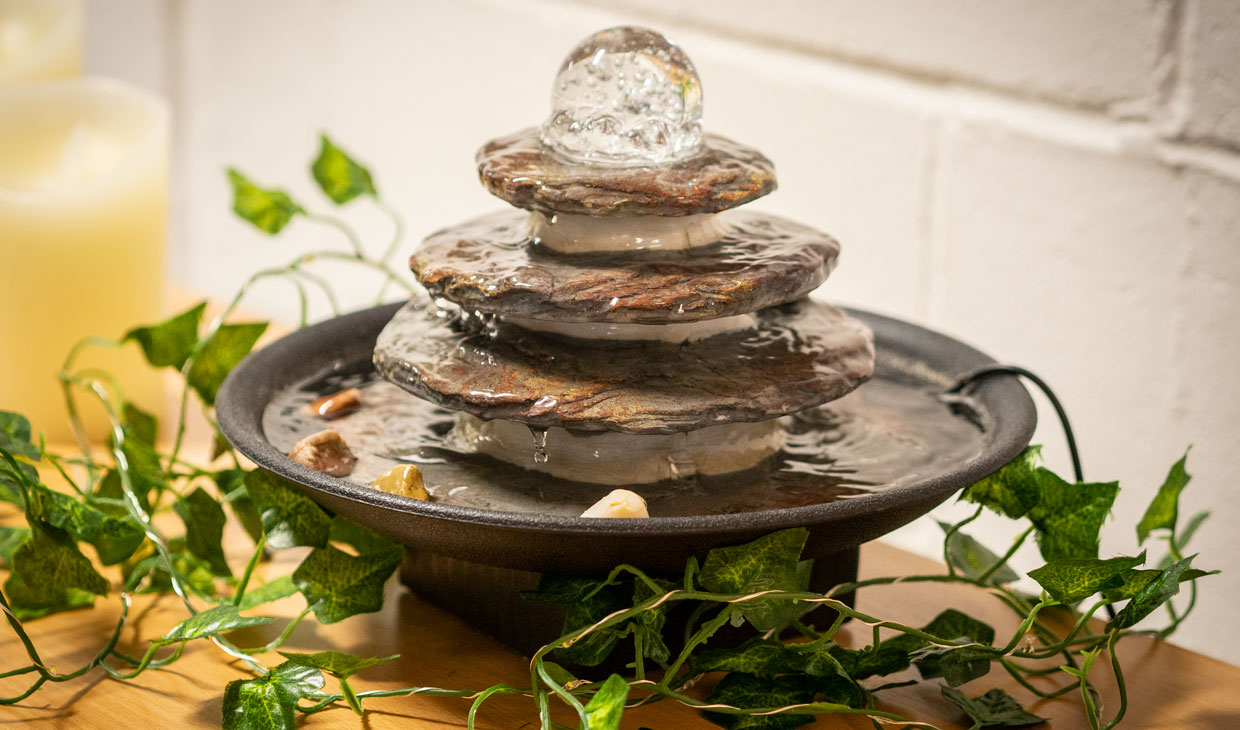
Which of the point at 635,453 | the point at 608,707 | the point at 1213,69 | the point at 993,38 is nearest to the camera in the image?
the point at 608,707

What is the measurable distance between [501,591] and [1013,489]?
220 millimetres

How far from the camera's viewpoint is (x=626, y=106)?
0.53m

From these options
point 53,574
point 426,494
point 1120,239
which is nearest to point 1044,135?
point 1120,239

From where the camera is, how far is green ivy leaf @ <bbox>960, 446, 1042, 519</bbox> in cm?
54

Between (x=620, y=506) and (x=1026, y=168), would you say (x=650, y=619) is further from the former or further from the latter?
(x=1026, y=168)

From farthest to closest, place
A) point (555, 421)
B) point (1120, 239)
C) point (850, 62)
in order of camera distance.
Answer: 1. point (850, 62)
2. point (1120, 239)
3. point (555, 421)

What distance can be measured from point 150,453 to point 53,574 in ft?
0.39

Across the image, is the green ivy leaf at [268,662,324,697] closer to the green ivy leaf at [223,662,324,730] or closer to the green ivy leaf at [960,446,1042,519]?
the green ivy leaf at [223,662,324,730]

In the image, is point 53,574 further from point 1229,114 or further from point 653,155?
point 1229,114

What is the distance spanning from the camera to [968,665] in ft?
1.65

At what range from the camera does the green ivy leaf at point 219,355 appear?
2.14 feet

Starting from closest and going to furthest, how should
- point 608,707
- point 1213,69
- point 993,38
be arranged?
point 608,707 < point 1213,69 < point 993,38

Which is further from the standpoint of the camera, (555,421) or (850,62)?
(850,62)

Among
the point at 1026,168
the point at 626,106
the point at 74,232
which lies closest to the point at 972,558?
the point at 626,106
